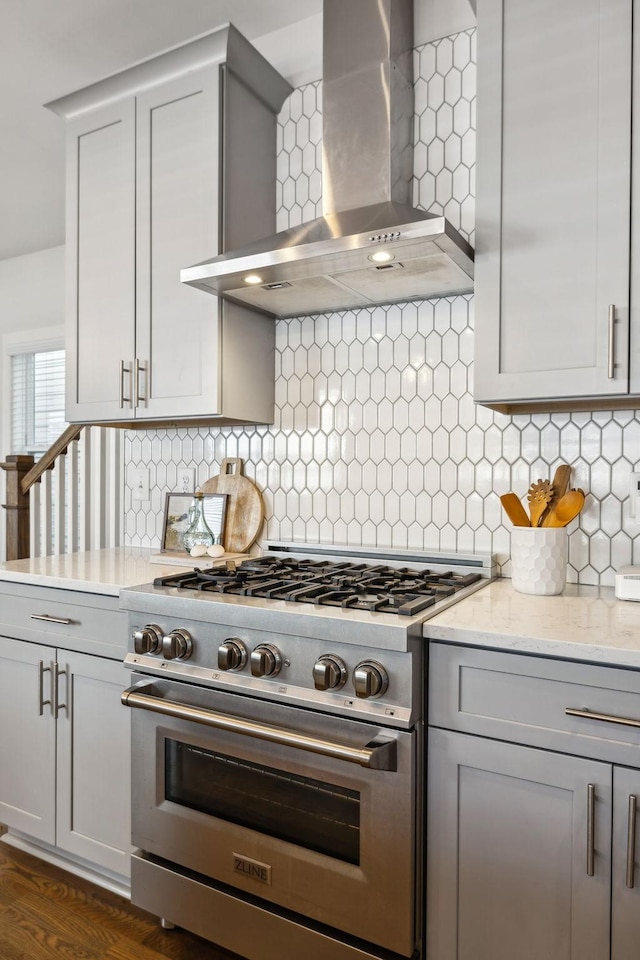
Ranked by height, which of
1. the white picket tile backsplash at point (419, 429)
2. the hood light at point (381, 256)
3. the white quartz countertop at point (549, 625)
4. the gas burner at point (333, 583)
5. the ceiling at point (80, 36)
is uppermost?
the ceiling at point (80, 36)

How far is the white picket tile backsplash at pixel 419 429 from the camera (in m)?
1.91

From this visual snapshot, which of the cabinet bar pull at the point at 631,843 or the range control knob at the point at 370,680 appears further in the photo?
the range control knob at the point at 370,680

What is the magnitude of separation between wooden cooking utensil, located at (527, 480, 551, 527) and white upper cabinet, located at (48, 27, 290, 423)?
1.03m

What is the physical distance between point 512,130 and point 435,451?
0.94 metres

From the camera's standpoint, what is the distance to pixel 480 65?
5.65ft

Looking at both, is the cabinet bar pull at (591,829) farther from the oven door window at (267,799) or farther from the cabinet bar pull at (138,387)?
the cabinet bar pull at (138,387)

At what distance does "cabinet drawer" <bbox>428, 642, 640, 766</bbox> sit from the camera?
4.03 feet

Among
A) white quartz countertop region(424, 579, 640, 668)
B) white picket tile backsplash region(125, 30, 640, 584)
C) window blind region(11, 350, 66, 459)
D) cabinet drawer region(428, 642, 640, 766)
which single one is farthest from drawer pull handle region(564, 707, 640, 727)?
window blind region(11, 350, 66, 459)

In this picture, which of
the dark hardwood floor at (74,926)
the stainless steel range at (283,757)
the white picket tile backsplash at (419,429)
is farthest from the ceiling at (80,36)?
the dark hardwood floor at (74,926)

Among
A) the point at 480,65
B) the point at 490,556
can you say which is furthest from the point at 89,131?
the point at 490,556

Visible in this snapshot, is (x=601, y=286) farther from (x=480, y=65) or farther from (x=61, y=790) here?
(x=61, y=790)

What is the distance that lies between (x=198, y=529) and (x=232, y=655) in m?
0.99

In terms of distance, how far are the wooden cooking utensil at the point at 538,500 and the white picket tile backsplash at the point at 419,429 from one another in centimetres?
15

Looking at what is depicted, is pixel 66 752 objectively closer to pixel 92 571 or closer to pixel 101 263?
pixel 92 571
